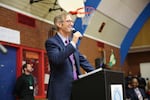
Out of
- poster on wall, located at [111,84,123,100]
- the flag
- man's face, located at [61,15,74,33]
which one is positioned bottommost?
poster on wall, located at [111,84,123,100]

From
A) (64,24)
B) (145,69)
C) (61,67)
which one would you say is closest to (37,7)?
(64,24)

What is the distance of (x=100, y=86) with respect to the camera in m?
2.18

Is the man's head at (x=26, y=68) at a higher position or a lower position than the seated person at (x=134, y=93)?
higher

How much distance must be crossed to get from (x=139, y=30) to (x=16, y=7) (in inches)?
324

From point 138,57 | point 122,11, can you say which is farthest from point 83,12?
point 138,57

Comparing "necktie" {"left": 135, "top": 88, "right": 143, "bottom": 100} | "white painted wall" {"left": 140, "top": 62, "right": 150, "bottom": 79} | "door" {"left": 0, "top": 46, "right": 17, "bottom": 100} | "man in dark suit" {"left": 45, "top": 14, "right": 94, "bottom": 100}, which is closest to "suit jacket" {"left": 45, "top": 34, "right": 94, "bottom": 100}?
"man in dark suit" {"left": 45, "top": 14, "right": 94, "bottom": 100}

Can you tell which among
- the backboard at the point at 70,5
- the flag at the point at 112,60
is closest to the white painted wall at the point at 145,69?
the flag at the point at 112,60

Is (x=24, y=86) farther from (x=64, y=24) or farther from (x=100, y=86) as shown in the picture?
(x=100, y=86)

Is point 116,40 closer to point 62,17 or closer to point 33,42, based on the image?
point 33,42

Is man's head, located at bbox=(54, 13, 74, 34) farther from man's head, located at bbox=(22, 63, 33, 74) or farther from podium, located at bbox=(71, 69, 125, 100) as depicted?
man's head, located at bbox=(22, 63, 33, 74)

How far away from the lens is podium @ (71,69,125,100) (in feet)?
7.06

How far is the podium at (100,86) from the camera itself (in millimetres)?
2150

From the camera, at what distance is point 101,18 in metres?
10.0

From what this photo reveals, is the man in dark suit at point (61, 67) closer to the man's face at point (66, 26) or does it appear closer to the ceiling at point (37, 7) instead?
the man's face at point (66, 26)
